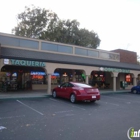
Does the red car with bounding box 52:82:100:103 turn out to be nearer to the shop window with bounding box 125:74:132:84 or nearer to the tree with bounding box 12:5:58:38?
the shop window with bounding box 125:74:132:84

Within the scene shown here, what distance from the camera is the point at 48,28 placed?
41.9m

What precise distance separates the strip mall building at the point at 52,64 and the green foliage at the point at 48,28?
53.6 ft

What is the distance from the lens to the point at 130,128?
6188mm

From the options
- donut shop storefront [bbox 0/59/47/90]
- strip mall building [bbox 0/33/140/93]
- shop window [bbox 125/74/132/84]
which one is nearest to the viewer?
strip mall building [bbox 0/33/140/93]

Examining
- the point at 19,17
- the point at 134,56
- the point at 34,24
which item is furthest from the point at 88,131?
the point at 19,17

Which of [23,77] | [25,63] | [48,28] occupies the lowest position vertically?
[23,77]

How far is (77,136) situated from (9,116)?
3.96 meters

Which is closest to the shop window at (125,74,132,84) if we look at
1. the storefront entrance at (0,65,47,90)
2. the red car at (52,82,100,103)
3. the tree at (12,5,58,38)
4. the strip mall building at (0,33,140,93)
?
the strip mall building at (0,33,140,93)

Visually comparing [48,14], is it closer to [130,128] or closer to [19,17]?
[19,17]

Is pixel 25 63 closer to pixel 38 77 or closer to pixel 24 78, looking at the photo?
pixel 38 77

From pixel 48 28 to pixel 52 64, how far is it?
28.2m

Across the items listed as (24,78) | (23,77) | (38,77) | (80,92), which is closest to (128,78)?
(38,77)

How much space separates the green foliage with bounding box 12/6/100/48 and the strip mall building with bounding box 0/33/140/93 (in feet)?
53.6

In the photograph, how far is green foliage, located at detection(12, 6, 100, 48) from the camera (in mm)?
41062
